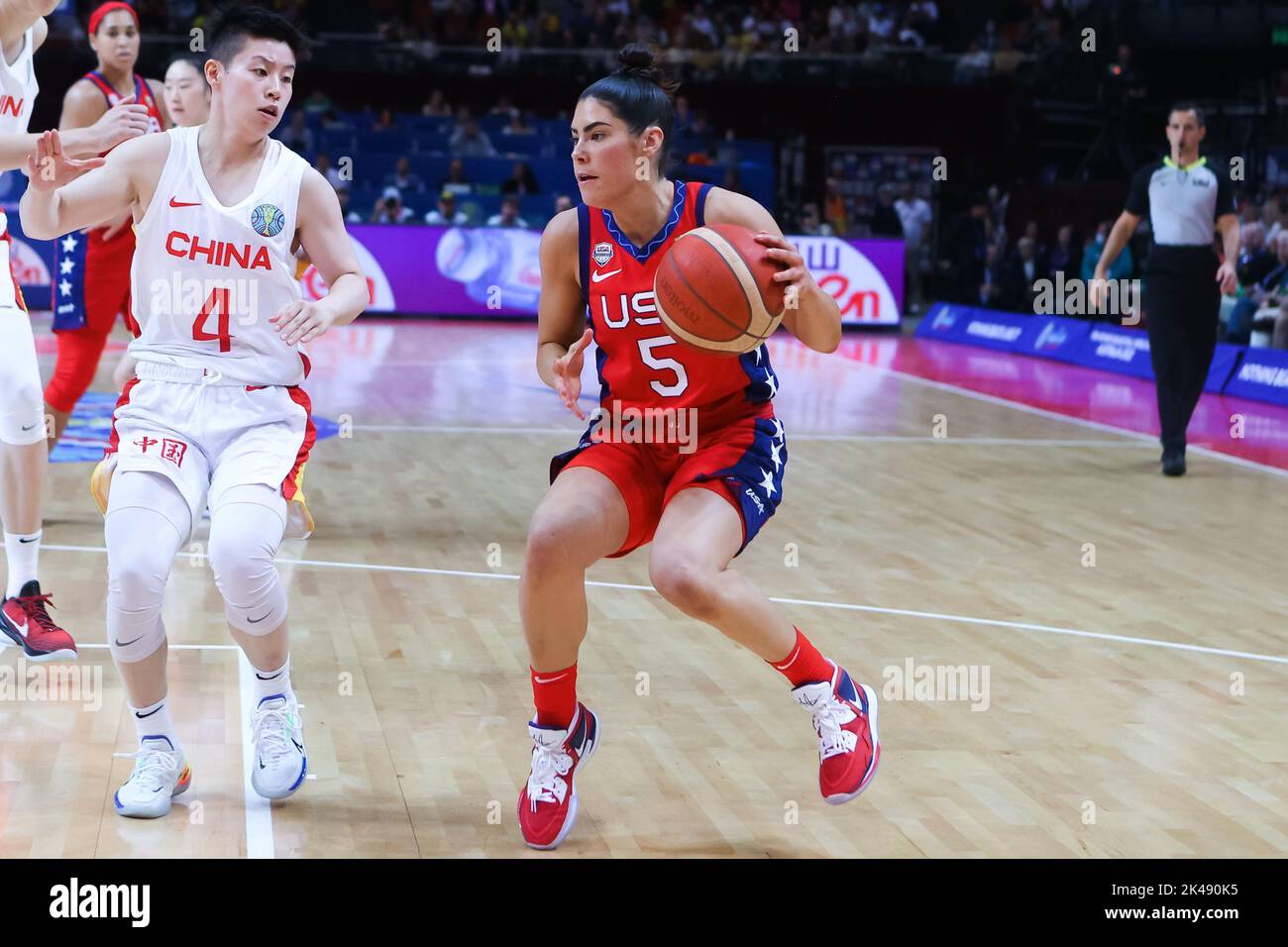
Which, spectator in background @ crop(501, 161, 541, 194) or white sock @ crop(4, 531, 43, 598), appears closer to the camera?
white sock @ crop(4, 531, 43, 598)

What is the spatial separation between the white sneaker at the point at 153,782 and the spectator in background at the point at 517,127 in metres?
18.9

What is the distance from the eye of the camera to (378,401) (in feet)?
36.7

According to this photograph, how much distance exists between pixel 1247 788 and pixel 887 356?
38.9ft

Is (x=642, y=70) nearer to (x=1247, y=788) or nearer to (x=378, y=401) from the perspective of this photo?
(x=1247, y=788)

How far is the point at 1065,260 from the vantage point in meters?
18.8

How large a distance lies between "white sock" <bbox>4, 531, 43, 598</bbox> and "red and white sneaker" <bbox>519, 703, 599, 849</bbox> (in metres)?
2.14

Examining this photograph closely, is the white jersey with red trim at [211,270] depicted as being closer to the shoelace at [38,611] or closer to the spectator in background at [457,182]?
the shoelace at [38,611]

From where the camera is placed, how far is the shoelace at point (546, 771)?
136 inches

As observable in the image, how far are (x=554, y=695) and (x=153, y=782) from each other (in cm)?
92

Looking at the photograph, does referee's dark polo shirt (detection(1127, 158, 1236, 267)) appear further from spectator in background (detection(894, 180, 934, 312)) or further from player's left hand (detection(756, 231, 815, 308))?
spectator in background (detection(894, 180, 934, 312))

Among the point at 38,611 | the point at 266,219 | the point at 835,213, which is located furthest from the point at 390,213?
the point at 266,219

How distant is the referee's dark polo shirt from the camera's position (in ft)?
29.5

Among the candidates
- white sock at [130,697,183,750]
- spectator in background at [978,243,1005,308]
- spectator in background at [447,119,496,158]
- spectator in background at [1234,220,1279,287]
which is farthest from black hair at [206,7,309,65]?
spectator in background at [447,119,496,158]

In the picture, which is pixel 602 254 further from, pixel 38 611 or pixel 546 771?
pixel 38 611
